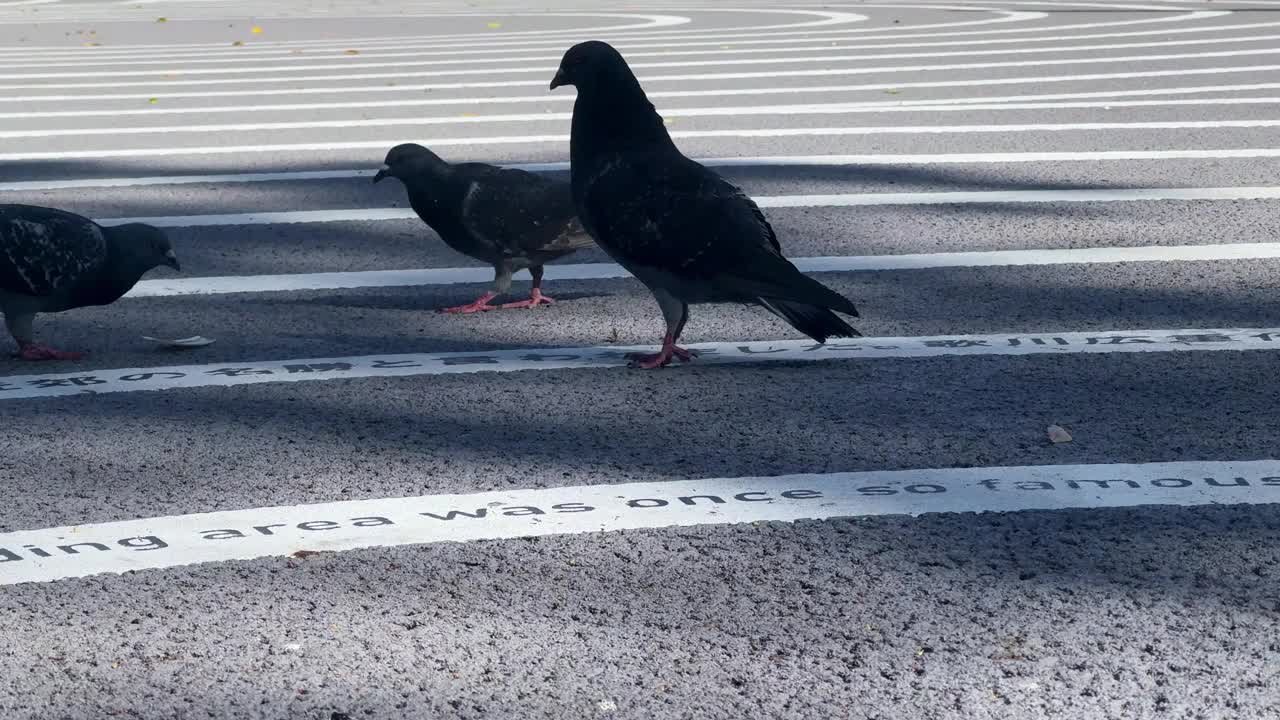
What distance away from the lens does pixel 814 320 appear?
572 cm

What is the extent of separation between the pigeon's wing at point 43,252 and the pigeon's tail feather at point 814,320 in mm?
2433

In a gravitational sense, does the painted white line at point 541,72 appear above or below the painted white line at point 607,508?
below

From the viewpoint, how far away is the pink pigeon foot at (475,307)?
7.06 m

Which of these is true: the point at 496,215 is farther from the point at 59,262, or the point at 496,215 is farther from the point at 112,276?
the point at 59,262

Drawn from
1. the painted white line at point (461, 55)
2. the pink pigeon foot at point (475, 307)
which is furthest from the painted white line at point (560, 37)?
the pink pigeon foot at point (475, 307)

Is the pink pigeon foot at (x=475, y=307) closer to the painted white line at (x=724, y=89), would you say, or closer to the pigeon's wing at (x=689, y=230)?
the pigeon's wing at (x=689, y=230)

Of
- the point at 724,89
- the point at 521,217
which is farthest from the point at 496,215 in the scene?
the point at 724,89

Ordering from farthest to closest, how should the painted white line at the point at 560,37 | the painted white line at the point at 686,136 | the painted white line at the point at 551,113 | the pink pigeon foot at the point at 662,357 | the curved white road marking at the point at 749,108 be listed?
the painted white line at the point at 560,37, the curved white road marking at the point at 749,108, the painted white line at the point at 551,113, the painted white line at the point at 686,136, the pink pigeon foot at the point at 662,357

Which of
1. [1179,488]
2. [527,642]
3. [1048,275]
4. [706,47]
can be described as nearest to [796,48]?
[706,47]

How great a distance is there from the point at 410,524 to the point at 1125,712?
187cm

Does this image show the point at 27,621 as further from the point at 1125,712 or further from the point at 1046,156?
the point at 1046,156

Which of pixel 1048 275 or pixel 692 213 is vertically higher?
pixel 692 213

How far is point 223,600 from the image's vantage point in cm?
385

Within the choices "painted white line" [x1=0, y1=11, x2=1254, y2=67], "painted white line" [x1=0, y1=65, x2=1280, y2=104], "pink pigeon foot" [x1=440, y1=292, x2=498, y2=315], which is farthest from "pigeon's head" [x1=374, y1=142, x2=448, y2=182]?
"painted white line" [x1=0, y1=11, x2=1254, y2=67]
